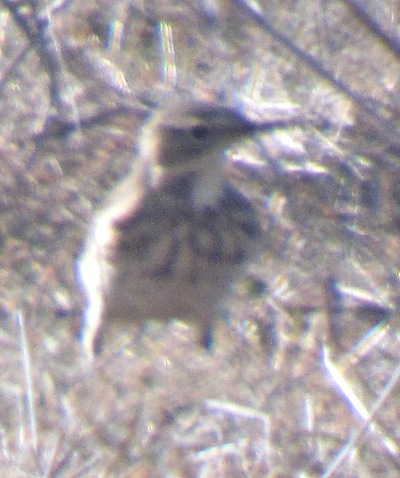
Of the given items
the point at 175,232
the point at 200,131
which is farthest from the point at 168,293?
the point at 200,131

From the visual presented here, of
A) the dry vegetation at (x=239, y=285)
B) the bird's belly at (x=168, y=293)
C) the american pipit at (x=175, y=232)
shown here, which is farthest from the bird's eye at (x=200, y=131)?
the dry vegetation at (x=239, y=285)

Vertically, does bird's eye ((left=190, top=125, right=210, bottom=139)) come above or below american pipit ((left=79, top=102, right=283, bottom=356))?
above

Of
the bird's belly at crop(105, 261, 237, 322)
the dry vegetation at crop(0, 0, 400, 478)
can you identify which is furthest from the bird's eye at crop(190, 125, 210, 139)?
the dry vegetation at crop(0, 0, 400, 478)

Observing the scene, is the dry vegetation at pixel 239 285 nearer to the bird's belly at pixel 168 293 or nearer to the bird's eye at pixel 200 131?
the bird's belly at pixel 168 293

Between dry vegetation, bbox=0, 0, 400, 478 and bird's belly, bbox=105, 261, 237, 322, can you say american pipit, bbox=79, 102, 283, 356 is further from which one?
dry vegetation, bbox=0, 0, 400, 478

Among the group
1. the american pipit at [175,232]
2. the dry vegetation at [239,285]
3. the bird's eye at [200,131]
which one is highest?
the bird's eye at [200,131]

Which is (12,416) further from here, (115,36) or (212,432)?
(115,36)

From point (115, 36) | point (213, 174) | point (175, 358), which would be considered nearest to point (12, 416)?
point (175, 358)
